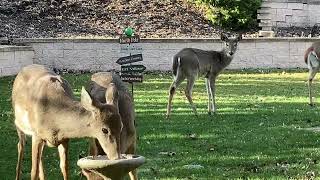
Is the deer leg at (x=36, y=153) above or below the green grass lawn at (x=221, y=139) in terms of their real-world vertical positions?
above

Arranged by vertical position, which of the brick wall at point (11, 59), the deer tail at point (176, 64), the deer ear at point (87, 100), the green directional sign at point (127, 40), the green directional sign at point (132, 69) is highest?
the deer ear at point (87, 100)

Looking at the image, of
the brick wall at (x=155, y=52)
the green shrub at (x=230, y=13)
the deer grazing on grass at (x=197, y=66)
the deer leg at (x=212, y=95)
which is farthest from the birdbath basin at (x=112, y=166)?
the green shrub at (x=230, y=13)

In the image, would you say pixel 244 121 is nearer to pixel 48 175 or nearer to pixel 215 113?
pixel 215 113

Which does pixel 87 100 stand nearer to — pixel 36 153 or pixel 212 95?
pixel 36 153

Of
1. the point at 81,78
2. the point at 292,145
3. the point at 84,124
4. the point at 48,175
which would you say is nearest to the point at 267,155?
the point at 292,145

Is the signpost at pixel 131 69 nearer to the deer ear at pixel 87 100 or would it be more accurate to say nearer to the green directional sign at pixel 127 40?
the green directional sign at pixel 127 40

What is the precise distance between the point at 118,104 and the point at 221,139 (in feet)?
18.1

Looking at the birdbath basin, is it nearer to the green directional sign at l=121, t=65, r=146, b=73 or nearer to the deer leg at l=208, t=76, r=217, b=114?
the green directional sign at l=121, t=65, r=146, b=73

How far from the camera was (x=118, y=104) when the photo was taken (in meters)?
6.84

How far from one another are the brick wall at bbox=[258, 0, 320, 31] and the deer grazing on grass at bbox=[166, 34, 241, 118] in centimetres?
1414

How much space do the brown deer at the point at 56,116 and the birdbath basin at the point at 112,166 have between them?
113 millimetres

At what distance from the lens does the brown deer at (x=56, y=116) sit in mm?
5887

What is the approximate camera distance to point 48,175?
31.4 ft

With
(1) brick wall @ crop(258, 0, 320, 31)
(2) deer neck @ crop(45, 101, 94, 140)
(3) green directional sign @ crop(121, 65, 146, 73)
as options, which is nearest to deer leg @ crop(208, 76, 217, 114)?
(3) green directional sign @ crop(121, 65, 146, 73)
